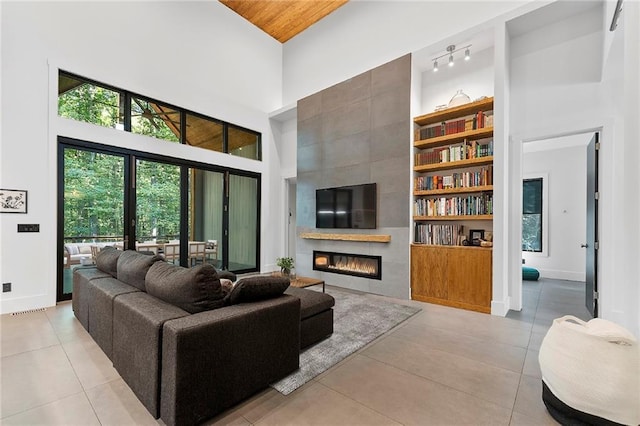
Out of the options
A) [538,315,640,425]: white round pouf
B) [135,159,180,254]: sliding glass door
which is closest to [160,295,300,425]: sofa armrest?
[538,315,640,425]: white round pouf

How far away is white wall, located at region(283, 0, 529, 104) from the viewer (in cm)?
430

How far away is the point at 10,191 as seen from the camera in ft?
11.5

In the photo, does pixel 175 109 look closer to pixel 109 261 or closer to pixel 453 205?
pixel 109 261

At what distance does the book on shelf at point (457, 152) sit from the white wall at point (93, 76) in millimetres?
3750

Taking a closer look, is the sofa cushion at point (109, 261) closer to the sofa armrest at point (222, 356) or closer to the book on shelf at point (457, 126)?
the sofa armrest at point (222, 356)

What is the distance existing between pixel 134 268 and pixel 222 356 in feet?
4.19

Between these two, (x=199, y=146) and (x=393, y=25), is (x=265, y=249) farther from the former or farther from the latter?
(x=393, y=25)

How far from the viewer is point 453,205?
4.18 meters

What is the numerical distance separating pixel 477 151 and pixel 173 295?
4043mm

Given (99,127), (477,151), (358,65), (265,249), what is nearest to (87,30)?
(99,127)

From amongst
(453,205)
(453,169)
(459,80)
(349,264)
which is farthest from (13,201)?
(459,80)

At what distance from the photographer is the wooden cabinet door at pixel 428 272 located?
13.4ft

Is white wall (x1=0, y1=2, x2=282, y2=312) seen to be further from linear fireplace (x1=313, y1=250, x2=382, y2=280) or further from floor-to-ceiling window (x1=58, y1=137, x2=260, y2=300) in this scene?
linear fireplace (x1=313, y1=250, x2=382, y2=280)

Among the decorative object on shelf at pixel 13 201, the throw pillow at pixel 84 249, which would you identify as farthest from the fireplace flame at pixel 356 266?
the decorative object on shelf at pixel 13 201
